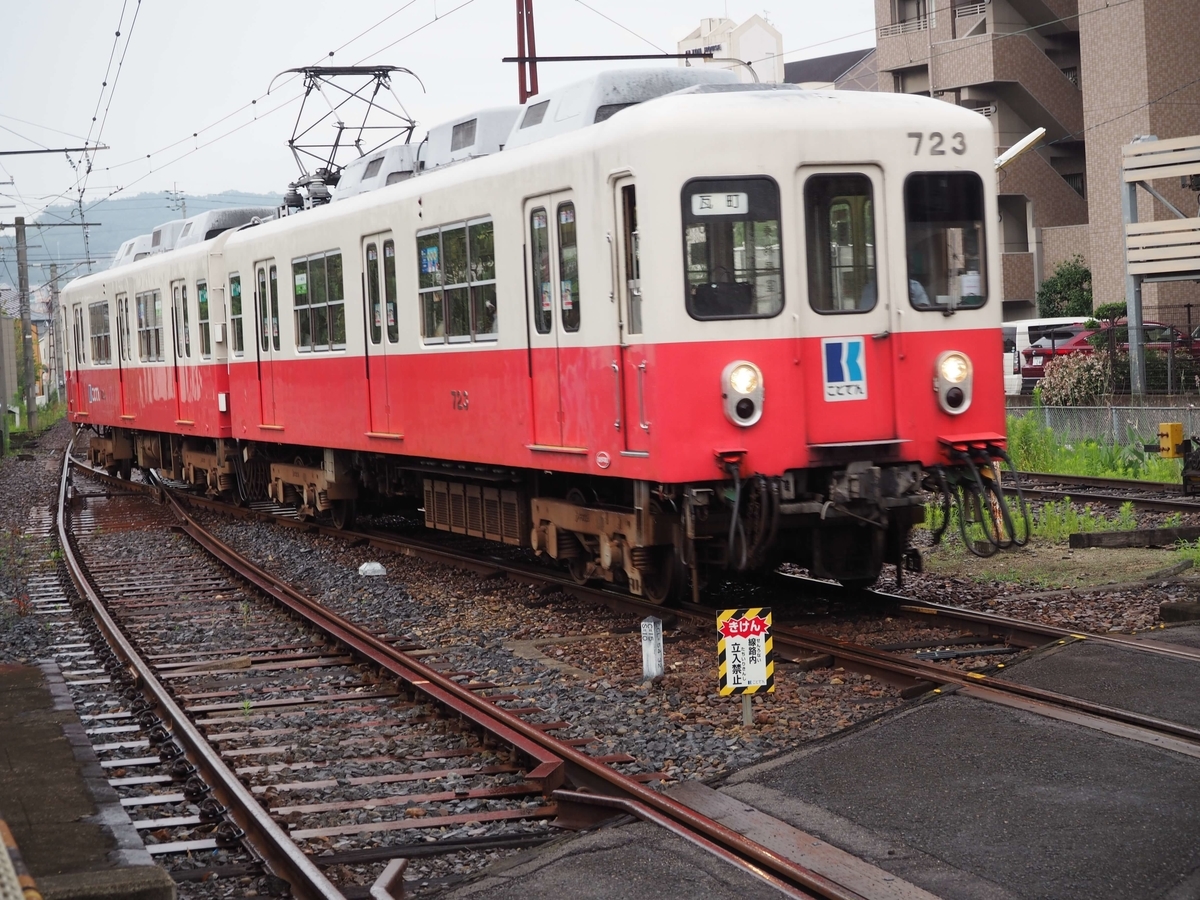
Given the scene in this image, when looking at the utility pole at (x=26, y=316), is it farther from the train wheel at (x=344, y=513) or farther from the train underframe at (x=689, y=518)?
the train underframe at (x=689, y=518)

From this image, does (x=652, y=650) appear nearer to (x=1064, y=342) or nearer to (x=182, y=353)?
(x=182, y=353)

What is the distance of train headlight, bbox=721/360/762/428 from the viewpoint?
27.9ft

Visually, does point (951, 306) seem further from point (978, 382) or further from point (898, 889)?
point (898, 889)

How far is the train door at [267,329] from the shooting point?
15.5 metres

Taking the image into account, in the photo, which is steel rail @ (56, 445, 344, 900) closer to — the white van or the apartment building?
the white van

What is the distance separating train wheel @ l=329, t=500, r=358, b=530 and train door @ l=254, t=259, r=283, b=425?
3.44ft

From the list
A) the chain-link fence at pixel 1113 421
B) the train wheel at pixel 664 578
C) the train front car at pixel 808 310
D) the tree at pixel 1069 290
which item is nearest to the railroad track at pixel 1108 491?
the chain-link fence at pixel 1113 421

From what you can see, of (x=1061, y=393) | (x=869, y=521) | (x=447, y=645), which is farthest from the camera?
(x=1061, y=393)

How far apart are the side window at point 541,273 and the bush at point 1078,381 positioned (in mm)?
14376

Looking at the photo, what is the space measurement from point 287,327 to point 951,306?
802 centimetres

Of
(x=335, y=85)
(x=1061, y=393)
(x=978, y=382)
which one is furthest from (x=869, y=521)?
(x=1061, y=393)

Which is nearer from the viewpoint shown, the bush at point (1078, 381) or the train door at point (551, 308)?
the train door at point (551, 308)

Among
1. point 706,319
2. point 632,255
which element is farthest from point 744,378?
point 632,255

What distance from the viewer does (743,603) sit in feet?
33.0
